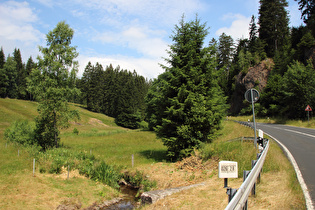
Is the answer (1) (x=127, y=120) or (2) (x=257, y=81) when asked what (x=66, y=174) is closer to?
(2) (x=257, y=81)

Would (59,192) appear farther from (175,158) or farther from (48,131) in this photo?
(48,131)

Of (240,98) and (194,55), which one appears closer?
(194,55)

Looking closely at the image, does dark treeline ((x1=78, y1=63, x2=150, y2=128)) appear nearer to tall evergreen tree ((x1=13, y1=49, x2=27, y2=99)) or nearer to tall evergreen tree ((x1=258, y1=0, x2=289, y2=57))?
tall evergreen tree ((x1=13, y1=49, x2=27, y2=99))

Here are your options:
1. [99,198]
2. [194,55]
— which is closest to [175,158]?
[99,198]

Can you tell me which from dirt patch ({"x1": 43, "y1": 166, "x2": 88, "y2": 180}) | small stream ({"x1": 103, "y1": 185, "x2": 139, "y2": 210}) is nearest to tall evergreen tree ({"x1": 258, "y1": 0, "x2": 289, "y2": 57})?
small stream ({"x1": 103, "y1": 185, "x2": 139, "y2": 210})

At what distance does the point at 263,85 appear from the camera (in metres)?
56.7

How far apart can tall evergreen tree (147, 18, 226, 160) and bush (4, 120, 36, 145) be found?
1840cm

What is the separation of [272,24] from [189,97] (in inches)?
2470

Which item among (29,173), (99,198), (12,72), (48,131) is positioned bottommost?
(99,198)

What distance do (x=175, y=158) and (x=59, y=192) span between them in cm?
858

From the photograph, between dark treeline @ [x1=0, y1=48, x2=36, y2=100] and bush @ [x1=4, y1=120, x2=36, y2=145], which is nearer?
bush @ [x1=4, y1=120, x2=36, y2=145]

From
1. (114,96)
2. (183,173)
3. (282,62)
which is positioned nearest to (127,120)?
(114,96)

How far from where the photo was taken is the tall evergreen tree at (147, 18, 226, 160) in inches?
626

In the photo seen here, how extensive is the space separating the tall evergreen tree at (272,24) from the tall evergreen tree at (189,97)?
5484 cm
